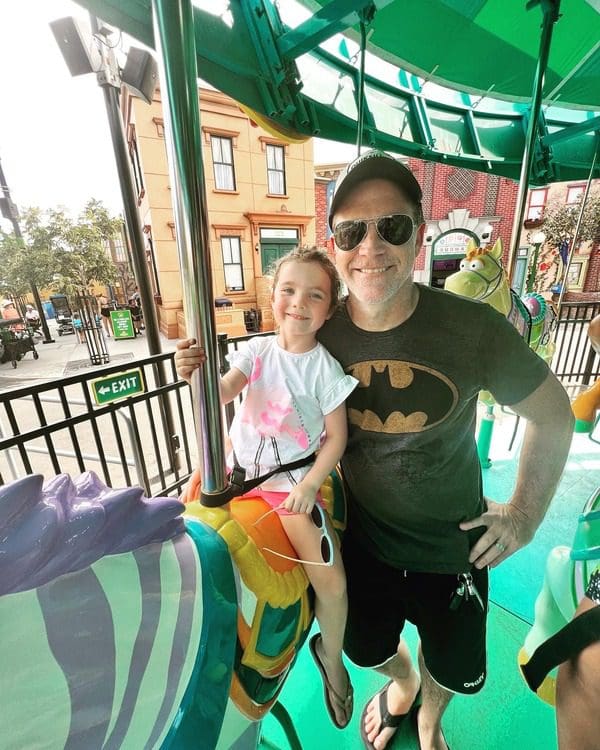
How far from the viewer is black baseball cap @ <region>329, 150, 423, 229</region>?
1026 mm

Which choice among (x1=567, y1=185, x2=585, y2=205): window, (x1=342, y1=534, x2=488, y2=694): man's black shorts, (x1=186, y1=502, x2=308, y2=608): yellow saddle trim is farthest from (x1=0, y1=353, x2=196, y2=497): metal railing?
(x1=567, y1=185, x2=585, y2=205): window

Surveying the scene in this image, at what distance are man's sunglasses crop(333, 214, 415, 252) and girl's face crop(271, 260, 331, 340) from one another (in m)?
0.14

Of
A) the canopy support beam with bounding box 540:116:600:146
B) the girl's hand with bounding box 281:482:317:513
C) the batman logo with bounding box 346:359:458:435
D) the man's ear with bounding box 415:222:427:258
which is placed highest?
the canopy support beam with bounding box 540:116:600:146

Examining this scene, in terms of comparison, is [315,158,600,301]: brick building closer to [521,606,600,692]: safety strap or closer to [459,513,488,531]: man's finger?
[459,513,488,531]: man's finger

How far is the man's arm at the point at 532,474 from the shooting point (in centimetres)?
107

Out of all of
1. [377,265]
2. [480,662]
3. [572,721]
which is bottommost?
[480,662]

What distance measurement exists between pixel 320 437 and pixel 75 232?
1324 cm

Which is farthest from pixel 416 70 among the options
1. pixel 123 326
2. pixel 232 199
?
pixel 232 199

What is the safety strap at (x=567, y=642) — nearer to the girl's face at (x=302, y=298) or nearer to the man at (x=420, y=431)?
the man at (x=420, y=431)

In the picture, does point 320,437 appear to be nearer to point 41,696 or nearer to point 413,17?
point 41,696

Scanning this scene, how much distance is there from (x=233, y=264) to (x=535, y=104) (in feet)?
36.5

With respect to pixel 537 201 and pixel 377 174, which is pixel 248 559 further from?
pixel 537 201

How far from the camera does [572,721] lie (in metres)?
0.75

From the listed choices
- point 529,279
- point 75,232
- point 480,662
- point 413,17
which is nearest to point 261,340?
point 480,662
